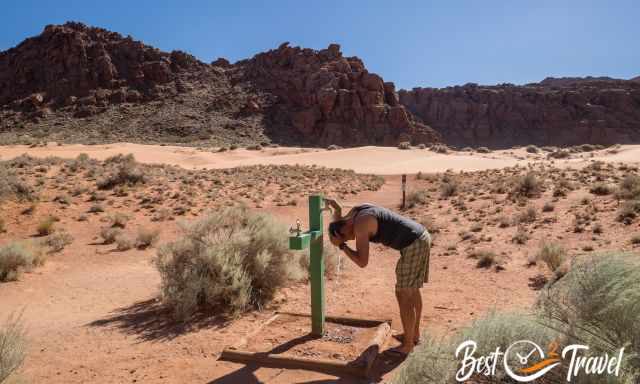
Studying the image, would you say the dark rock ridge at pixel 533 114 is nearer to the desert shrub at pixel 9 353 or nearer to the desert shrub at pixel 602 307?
the desert shrub at pixel 602 307

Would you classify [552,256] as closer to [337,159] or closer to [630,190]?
[630,190]

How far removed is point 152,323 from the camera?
5828mm

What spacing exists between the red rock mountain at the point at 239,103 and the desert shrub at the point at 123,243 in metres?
43.7

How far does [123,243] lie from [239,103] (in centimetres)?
5749

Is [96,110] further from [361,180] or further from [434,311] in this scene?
[434,311]

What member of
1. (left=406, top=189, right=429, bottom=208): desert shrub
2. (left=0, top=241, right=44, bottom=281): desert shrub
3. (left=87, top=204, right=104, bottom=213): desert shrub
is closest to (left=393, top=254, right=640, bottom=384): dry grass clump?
(left=0, top=241, right=44, bottom=281): desert shrub

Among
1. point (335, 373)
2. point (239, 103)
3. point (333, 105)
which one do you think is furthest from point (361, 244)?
point (239, 103)

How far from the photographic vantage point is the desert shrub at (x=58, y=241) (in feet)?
34.8

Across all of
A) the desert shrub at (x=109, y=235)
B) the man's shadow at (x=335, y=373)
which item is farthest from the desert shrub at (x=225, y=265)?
the desert shrub at (x=109, y=235)

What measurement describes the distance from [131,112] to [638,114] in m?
79.5

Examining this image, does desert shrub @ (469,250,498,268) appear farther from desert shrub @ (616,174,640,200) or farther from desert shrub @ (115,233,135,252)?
desert shrub @ (115,233,135,252)

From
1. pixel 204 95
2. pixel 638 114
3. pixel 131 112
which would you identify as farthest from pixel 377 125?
pixel 638 114

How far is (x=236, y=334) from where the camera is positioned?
5383 mm

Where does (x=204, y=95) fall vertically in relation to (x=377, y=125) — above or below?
above
